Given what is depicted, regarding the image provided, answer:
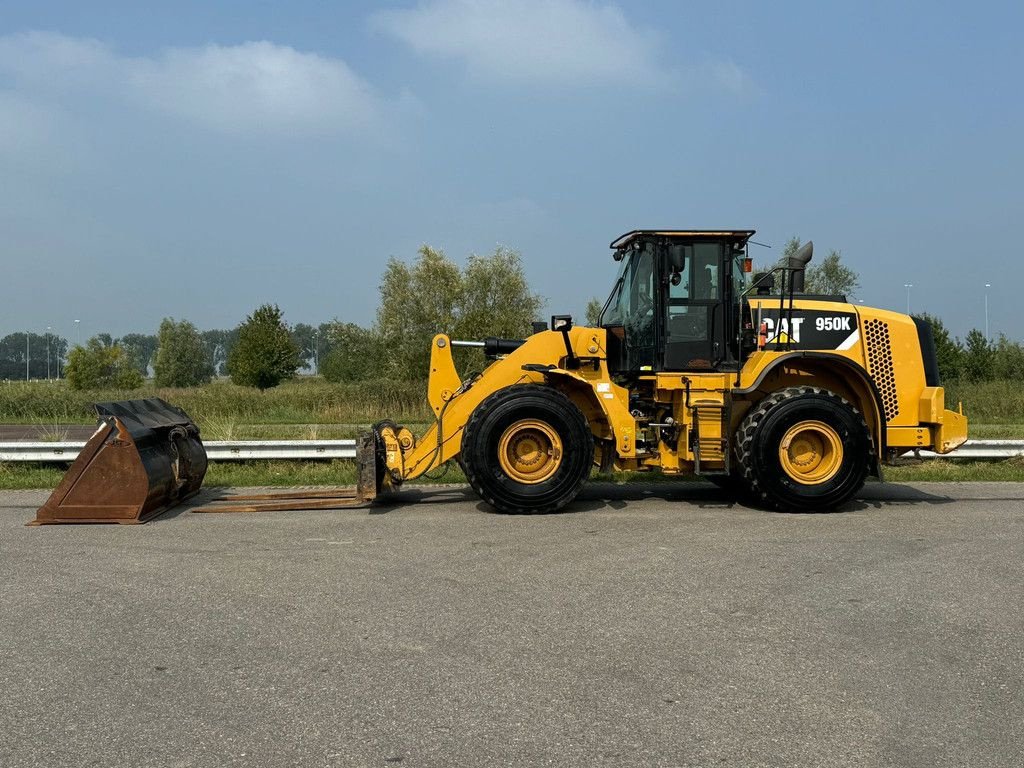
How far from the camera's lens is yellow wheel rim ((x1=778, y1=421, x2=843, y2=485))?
33.4 ft

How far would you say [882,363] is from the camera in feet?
35.5

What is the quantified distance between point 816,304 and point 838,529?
298 cm

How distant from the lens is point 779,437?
10125 mm

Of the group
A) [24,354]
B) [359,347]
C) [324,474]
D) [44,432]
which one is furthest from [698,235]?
[24,354]

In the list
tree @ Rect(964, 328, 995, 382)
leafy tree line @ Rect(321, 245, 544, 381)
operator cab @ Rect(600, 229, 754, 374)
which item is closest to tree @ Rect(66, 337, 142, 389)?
leafy tree line @ Rect(321, 245, 544, 381)

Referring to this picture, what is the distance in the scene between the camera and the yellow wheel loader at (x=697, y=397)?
33.3ft

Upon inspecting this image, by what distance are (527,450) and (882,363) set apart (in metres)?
4.06

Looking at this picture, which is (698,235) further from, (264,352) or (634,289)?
(264,352)

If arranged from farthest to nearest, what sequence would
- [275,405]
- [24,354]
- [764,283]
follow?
[24,354]
[275,405]
[764,283]

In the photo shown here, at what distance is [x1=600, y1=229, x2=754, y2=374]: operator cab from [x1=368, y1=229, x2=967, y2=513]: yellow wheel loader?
2cm

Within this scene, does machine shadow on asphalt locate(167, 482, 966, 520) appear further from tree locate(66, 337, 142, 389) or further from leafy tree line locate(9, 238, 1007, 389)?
tree locate(66, 337, 142, 389)

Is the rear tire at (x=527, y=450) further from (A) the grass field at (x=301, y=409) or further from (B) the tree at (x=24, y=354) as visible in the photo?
(B) the tree at (x=24, y=354)

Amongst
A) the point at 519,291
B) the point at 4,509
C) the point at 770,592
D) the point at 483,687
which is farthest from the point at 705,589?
the point at 519,291

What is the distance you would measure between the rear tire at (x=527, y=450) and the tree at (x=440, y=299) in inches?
1178
